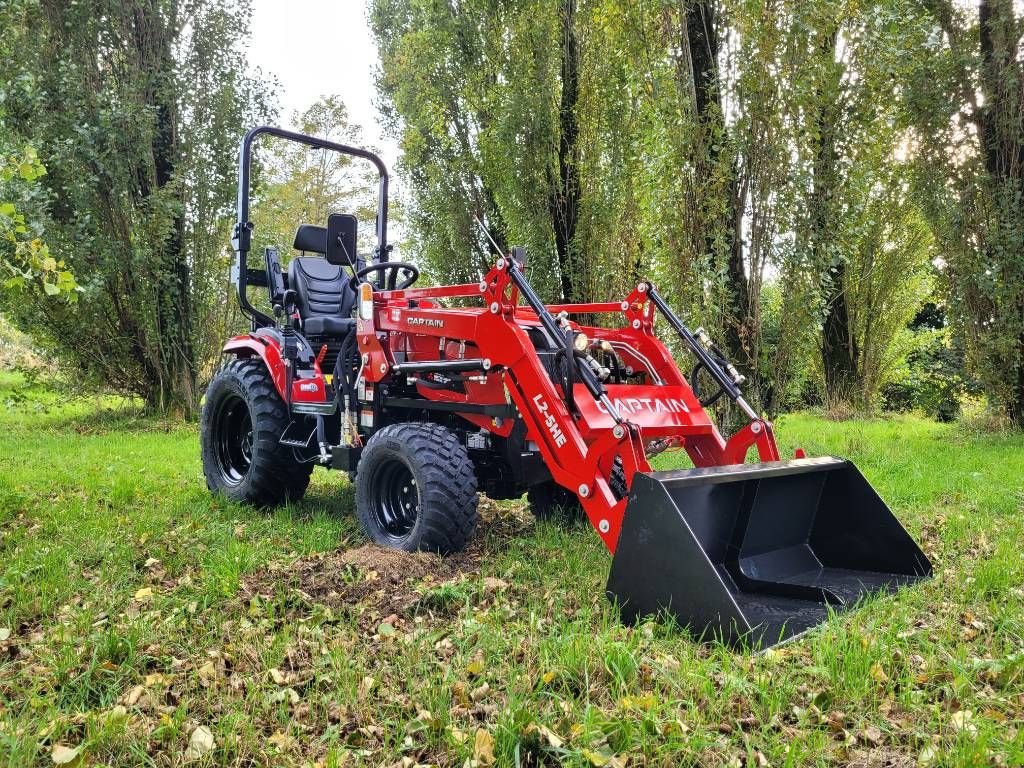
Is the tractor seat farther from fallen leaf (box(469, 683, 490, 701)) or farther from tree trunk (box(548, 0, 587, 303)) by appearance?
tree trunk (box(548, 0, 587, 303))

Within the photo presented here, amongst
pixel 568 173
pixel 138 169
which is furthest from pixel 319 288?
pixel 138 169

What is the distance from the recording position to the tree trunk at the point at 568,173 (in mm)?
10688

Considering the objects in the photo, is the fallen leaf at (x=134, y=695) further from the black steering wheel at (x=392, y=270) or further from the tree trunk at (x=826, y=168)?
the tree trunk at (x=826, y=168)

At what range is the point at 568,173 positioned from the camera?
1087 cm

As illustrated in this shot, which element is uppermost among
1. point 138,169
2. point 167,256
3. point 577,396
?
point 138,169

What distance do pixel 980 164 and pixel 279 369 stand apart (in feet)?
28.9

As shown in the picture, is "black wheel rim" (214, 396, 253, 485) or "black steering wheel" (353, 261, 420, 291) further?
"black wheel rim" (214, 396, 253, 485)

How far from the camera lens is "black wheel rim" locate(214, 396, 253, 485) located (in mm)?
5922

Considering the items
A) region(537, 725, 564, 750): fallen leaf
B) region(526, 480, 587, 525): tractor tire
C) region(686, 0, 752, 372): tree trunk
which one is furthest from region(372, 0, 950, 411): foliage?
region(537, 725, 564, 750): fallen leaf

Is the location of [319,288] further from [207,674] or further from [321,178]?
[321,178]

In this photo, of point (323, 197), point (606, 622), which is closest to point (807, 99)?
point (606, 622)

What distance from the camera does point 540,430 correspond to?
384cm

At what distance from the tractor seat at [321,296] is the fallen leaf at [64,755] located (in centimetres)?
349

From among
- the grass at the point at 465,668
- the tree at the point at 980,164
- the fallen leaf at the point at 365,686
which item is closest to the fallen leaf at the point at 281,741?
the grass at the point at 465,668
